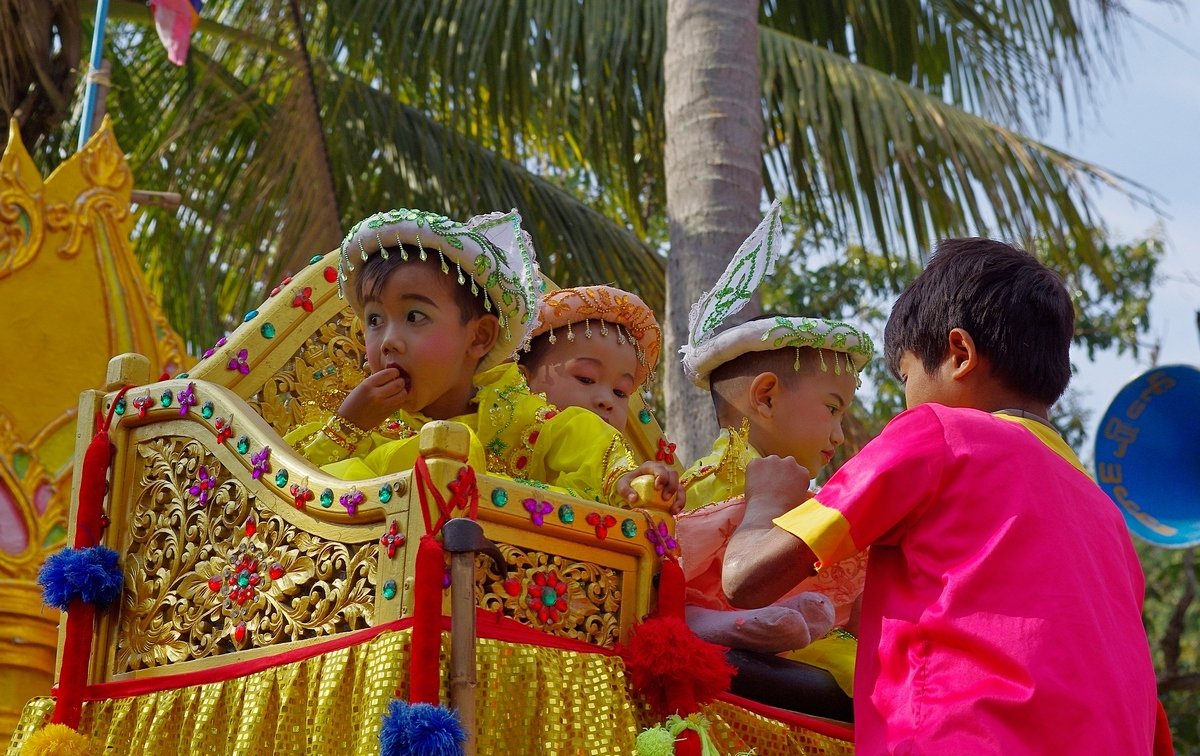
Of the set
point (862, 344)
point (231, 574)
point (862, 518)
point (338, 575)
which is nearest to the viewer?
point (862, 518)

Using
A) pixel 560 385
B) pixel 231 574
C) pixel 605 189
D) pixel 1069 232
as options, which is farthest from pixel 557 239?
pixel 231 574

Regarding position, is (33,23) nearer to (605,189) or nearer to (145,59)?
(145,59)

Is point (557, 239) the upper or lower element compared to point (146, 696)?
upper

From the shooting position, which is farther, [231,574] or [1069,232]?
[1069,232]

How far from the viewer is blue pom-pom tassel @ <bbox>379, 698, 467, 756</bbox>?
2.47 m

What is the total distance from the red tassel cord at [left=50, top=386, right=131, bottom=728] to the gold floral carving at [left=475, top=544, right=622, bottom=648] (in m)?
1.03

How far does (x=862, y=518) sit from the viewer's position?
8.47ft

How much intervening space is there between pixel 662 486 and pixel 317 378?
54.6 inches

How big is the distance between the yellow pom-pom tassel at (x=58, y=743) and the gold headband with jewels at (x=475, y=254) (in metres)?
1.21

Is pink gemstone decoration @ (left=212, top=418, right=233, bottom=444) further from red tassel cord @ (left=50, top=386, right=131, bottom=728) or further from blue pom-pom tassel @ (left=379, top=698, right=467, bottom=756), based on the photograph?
blue pom-pom tassel @ (left=379, top=698, right=467, bottom=756)

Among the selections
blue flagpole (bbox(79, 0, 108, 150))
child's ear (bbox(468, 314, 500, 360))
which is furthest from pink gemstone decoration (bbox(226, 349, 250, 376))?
blue flagpole (bbox(79, 0, 108, 150))

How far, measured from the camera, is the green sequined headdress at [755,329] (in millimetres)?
4062

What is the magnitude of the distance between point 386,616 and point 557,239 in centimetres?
648

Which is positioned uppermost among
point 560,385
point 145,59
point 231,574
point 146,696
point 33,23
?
point 145,59
